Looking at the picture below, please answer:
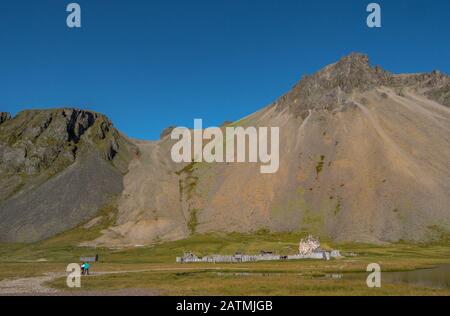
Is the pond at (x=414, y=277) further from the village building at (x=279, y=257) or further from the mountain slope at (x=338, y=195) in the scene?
the mountain slope at (x=338, y=195)

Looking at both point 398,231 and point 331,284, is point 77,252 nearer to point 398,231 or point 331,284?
point 398,231

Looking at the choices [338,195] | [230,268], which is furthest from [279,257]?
[338,195]

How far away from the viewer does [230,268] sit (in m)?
80.3

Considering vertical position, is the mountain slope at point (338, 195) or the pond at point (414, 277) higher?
the mountain slope at point (338, 195)

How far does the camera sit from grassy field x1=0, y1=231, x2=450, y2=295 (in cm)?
A: 4934

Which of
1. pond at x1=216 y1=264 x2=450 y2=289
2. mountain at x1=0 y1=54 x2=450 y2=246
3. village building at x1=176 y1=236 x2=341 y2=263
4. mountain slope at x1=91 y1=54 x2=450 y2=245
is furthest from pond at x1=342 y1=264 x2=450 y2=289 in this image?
mountain slope at x1=91 y1=54 x2=450 y2=245

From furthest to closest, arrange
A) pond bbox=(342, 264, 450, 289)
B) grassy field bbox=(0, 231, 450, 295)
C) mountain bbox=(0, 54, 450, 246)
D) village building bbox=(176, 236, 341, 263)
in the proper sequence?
1. mountain bbox=(0, 54, 450, 246)
2. village building bbox=(176, 236, 341, 263)
3. pond bbox=(342, 264, 450, 289)
4. grassy field bbox=(0, 231, 450, 295)

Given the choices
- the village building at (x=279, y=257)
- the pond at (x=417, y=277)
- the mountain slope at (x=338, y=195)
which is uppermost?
the mountain slope at (x=338, y=195)

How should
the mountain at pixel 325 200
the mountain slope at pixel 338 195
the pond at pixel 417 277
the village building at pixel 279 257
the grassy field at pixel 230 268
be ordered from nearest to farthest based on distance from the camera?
the grassy field at pixel 230 268 < the pond at pixel 417 277 < the village building at pixel 279 257 < the mountain slope at pixel 338 195 < the mountain at pixel 325 200

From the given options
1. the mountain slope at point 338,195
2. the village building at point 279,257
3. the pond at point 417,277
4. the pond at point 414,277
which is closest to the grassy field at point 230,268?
the pond at point 414,277

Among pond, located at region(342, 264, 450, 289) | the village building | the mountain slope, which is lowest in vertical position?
the village building

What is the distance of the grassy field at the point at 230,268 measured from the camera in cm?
4934

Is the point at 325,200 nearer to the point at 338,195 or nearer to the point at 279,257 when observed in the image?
the point at 338,195

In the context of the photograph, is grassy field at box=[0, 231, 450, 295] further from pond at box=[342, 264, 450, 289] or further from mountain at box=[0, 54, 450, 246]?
mountain at box=[0, 54, 450, 246]
